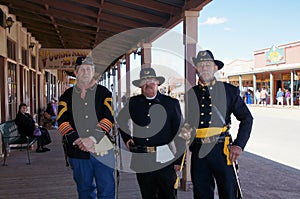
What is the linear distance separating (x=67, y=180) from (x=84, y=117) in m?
2.00

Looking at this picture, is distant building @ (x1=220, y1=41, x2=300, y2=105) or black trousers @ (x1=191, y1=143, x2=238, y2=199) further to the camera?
distant building @ (x1=220, y1=41, x2=300, y2=105)

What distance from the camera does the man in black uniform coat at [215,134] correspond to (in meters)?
2.60

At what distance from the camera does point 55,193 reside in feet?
12.7

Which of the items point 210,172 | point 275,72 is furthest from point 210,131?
point 275,72

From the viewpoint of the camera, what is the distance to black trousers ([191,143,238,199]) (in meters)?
2.60

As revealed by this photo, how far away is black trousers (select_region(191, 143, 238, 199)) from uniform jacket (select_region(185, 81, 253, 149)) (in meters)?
0.17

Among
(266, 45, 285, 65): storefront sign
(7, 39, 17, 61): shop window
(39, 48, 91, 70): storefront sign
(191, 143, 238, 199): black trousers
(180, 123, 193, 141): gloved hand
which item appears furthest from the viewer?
(266, 45, 285, 65): storefront sign

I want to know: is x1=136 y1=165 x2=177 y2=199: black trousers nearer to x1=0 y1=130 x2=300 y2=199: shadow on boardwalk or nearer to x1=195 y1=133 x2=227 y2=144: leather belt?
x1=195 y1=133 x2=227 y2=144: leather belt

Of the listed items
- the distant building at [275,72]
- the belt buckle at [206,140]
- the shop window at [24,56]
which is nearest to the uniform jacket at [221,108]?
the belt buckle at [206,140]

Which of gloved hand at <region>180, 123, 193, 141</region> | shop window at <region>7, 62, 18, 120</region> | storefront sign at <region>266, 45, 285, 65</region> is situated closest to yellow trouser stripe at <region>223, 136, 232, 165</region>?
gloved hand at <region>180, 123, 193, 141</region>

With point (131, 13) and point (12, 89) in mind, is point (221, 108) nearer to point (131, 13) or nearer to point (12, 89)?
point (131, 13)

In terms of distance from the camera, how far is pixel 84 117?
2.71 meters

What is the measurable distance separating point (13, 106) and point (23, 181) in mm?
2699

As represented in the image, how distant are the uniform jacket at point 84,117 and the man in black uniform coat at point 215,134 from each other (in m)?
0.75
